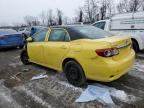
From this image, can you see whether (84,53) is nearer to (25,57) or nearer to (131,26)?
(25,57)

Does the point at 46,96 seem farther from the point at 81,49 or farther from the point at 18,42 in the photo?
the point at 18,42

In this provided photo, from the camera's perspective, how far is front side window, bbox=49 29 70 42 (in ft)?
17.6

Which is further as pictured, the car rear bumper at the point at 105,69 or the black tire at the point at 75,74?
the black tire at the point at 75,74

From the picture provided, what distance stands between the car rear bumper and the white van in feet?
14.3

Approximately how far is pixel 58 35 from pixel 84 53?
4.44ft

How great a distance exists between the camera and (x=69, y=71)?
5211mm

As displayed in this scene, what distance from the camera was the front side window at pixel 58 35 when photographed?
17.6 feet

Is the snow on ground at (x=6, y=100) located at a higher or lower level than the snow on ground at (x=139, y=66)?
lower

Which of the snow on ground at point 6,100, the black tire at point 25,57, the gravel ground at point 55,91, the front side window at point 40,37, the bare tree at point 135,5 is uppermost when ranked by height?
the bare tree at point 135,5

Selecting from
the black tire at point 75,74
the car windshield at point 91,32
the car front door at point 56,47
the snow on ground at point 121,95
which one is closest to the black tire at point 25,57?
the car front door at point 56,47

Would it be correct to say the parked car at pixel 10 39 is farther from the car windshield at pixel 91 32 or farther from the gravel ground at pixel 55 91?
the car windshield at pixel 91 32

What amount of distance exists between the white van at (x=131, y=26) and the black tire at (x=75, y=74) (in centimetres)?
460

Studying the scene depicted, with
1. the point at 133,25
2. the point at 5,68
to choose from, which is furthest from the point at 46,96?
the point at 133,25

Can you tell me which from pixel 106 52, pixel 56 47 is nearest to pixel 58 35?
pixel 56 47
